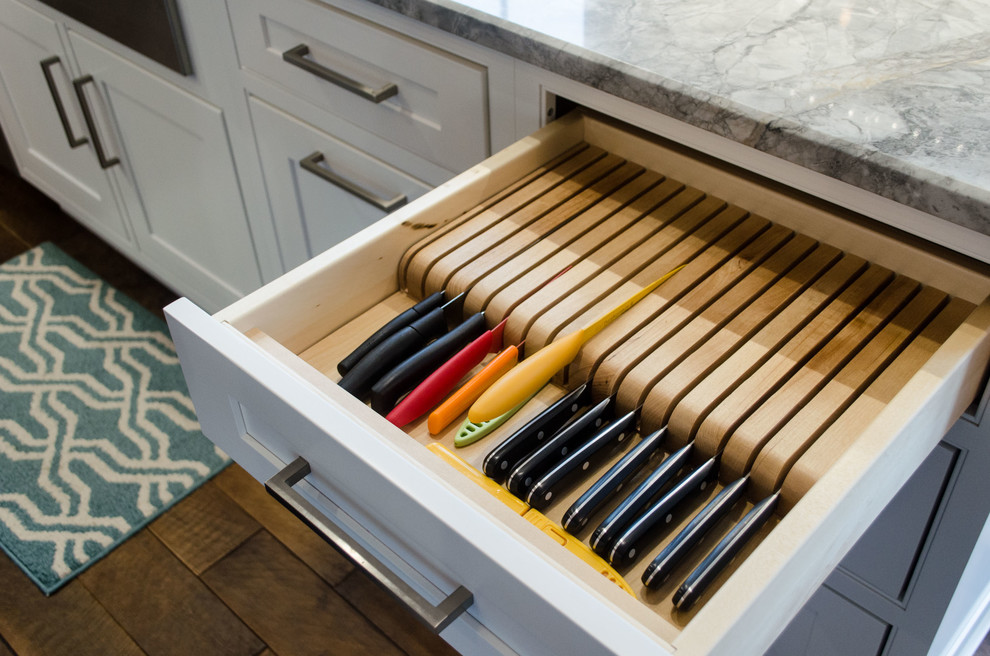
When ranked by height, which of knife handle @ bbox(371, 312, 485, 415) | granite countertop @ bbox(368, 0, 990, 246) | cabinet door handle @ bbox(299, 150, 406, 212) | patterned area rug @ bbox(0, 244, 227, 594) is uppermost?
granite countertop @ bbox(368, 0, 990, 246)

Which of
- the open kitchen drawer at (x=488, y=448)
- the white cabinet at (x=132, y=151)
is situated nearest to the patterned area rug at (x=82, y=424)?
the white cabinet at (x=132, y=151)

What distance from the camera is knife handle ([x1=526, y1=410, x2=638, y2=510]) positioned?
64 centimetres

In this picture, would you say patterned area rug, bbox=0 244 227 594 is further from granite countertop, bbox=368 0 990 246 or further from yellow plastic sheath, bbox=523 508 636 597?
yellow plastic sheath, bbox=523 508 636 597

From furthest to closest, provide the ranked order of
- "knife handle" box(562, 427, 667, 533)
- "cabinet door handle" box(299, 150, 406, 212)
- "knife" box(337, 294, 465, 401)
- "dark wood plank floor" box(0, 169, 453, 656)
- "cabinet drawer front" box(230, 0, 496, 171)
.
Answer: "dark wood plank floor" box(0, 169, 453, 656) < "cabinet door handle" box(299, 150, 406, 212) < "cabinet drawer front" box(230, 0, 496, 171) < "knife" box(337, 294, 465, 401) < "knife handle" box(562, 427, 667, 533)

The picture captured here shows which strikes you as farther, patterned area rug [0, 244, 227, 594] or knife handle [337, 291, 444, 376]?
patterned area rug [0, 244, 227, 594]

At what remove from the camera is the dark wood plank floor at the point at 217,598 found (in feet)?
4.43

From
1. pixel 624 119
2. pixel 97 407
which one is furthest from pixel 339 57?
pixel 97 407

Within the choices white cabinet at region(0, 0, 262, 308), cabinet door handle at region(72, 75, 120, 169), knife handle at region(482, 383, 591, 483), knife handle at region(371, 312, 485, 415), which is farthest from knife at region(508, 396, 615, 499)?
cabinet door handle at region(72, 75, 120, 169)

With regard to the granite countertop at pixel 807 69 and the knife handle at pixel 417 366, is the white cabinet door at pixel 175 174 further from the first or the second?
the knife handle at pixel 417 366

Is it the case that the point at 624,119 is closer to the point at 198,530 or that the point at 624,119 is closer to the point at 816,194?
the point at 816,194

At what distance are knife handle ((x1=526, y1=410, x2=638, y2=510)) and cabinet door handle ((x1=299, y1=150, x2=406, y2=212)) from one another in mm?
590

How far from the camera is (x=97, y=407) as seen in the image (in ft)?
5.68

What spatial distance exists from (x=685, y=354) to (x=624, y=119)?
0.27 m

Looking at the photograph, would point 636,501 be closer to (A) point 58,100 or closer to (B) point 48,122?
(A) point 58,100
